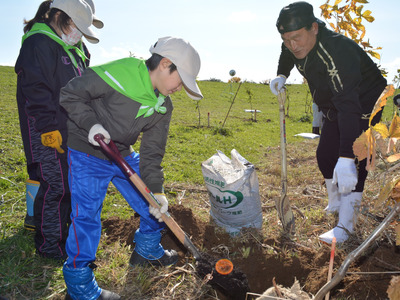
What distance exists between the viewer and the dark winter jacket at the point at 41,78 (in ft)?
7.59

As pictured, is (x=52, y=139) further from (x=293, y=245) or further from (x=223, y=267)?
(x=293, y=245)

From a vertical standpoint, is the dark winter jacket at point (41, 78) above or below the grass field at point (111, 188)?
above

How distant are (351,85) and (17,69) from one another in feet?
7.91

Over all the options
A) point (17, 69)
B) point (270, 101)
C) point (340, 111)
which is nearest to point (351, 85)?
point (340, 111)

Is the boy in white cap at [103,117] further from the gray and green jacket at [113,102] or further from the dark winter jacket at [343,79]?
the dark winter jacket at [343,79]

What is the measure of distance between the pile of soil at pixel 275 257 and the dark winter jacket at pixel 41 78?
1145 mm

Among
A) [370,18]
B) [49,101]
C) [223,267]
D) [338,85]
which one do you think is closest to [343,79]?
[338,85]

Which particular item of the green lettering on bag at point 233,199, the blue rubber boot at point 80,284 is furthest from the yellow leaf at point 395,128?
the green lettering on bag at point 233,199

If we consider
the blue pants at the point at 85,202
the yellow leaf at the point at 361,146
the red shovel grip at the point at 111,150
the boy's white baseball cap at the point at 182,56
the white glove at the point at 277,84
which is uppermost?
the boy's white baseball cap at the point at 182,56

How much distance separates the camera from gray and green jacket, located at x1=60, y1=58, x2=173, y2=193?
195 centimetres

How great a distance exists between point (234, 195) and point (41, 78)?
70.0 inches

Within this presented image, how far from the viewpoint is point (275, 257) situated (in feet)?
7.96

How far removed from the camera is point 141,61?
2102mm

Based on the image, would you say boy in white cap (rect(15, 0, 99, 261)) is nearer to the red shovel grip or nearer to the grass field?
the grass field
